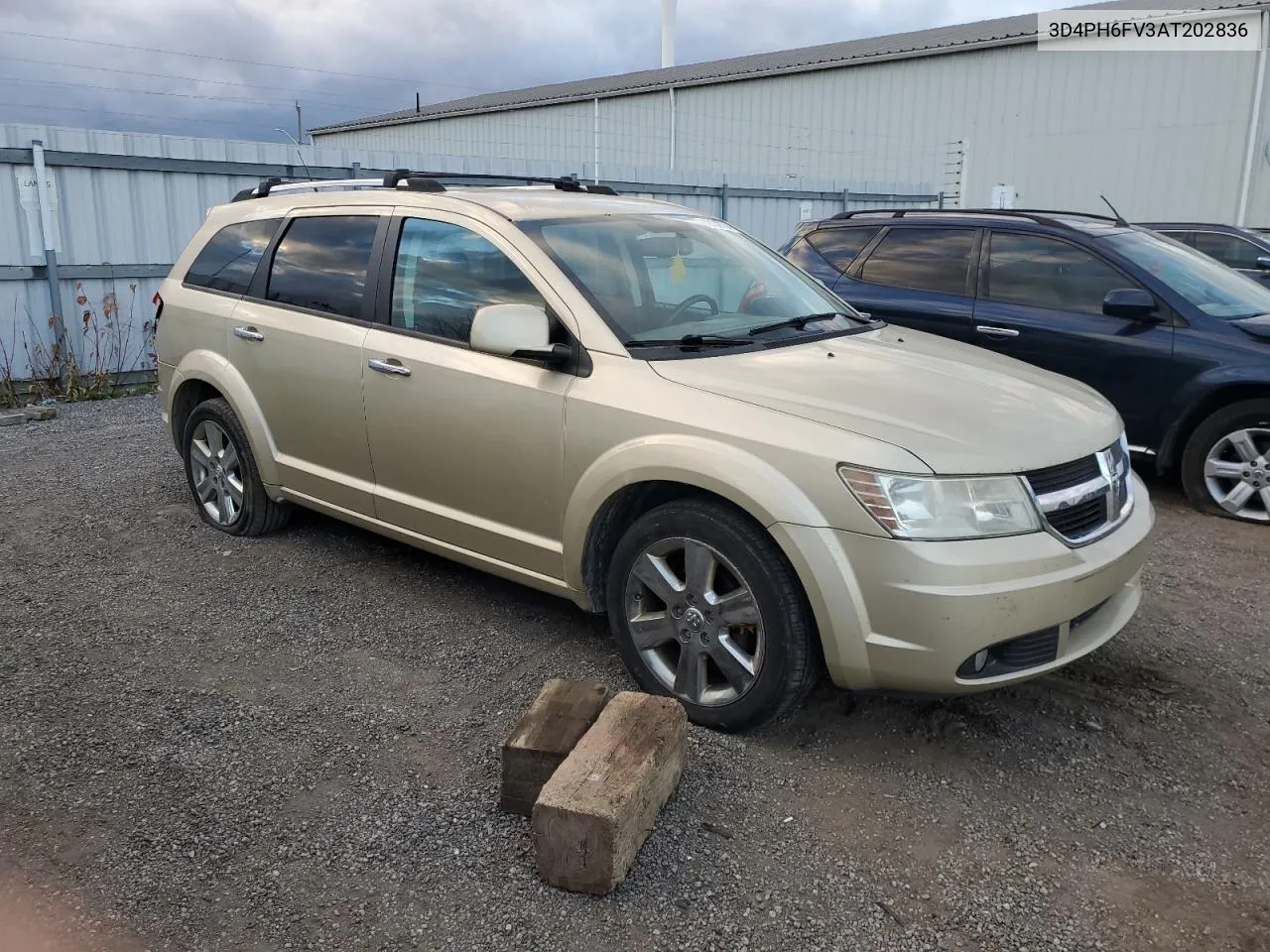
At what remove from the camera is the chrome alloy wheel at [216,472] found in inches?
209

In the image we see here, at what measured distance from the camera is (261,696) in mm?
3670

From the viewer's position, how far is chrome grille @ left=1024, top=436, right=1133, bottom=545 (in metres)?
3.13

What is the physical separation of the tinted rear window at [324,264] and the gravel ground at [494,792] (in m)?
1.32

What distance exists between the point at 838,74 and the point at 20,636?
21.8 m

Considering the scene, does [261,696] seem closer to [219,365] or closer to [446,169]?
[219,365]

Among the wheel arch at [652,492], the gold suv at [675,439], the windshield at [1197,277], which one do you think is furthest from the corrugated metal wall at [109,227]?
the wheel arch at [652,492]

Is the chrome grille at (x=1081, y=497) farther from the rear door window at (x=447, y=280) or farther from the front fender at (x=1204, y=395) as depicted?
the front fender at (x=1204, y=395)

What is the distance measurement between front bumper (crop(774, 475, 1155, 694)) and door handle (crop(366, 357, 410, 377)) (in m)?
1.84

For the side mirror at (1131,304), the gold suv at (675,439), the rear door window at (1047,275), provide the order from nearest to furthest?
the gold suv at (675,439), the side mirror at (1131,304), the rear door window at (1047,275)

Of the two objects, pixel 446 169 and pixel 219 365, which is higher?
pixel 446 169

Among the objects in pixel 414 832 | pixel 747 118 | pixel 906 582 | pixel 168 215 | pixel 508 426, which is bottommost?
pixel 414 832

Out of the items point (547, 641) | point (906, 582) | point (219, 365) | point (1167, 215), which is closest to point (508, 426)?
point (547, 641)

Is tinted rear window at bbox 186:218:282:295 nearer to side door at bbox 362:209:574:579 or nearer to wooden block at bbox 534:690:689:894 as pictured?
side door at bbox 362:209:574:579

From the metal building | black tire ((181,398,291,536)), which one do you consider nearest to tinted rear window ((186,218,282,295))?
black tire ((181,398,291,536))
